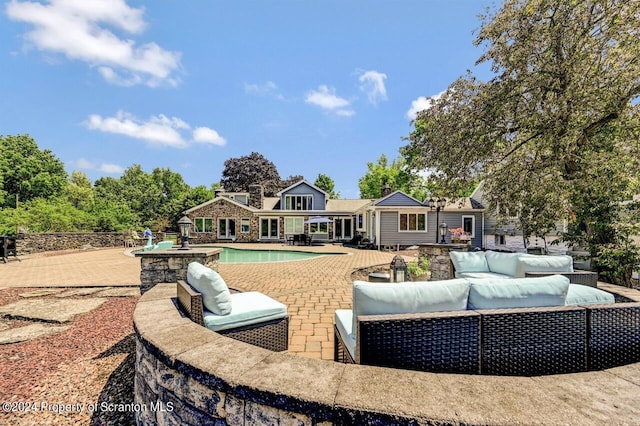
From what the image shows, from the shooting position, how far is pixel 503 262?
523 cm

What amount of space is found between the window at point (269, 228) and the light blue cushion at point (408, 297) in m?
21.2

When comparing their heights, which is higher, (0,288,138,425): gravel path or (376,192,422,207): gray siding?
(376,192,422,207): gray siding

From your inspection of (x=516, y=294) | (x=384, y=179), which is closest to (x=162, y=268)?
(x=516, y=294)

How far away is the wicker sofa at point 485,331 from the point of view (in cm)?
184

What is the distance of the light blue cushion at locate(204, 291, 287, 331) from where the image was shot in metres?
2.54

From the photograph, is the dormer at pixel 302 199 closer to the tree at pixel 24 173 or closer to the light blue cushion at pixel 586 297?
the light blue cushion at pixel 586 297

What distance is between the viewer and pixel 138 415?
2184 millimetres

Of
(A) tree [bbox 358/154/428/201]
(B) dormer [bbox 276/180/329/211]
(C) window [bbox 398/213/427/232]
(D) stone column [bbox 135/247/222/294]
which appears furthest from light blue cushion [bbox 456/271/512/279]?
(A) tree [bbox 358/154/428/201]

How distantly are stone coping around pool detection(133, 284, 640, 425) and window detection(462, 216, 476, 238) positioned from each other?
19.3 m

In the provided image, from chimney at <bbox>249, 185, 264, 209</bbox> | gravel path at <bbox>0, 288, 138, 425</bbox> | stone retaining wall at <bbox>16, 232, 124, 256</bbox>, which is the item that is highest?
chimney at <bbox>249, 185, 264, 209</bbox>

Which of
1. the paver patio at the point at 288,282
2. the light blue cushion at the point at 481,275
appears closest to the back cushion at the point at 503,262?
the light blue cushion at the point at 481,275

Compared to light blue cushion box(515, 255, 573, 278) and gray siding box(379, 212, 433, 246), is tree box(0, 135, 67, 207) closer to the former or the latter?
gray siding box(379, 212, 433, 246)

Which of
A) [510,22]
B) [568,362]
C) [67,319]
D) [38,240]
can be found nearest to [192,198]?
[38,240]

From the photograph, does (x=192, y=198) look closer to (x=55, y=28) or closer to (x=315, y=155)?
(x=315, y=155)
